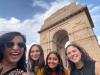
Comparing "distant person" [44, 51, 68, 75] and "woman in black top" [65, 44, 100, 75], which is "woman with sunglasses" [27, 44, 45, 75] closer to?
"distant person" [44, 51, 68, 75]

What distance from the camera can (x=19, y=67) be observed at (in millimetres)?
1950

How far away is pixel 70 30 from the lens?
15.9 metres

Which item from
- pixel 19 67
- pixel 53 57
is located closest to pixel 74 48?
pixel 53 57

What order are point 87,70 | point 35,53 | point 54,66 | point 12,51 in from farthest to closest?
point 35,53, point 54,66, point 87,70, point 12,51

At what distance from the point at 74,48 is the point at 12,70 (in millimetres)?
1672

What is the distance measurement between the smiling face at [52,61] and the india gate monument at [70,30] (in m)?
9.72

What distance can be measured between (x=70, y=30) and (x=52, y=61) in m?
12.2

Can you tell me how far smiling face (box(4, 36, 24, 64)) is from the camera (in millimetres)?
1937

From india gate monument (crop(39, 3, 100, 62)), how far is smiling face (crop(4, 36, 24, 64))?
11.7m

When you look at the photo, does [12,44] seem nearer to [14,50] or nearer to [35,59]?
[14,50]

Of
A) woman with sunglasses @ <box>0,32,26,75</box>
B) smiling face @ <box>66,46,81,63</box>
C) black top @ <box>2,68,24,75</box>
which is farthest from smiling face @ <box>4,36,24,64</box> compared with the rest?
smiling face @ <box>66,46,81,63</box>

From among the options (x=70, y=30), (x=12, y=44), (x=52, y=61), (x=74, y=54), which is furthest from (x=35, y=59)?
(x=70, y=30)

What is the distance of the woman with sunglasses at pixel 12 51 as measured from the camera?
1.94m

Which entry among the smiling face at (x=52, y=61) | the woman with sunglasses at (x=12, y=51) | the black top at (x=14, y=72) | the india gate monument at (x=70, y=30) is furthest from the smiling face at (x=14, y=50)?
the india gate monument at (x=70, y=30)
